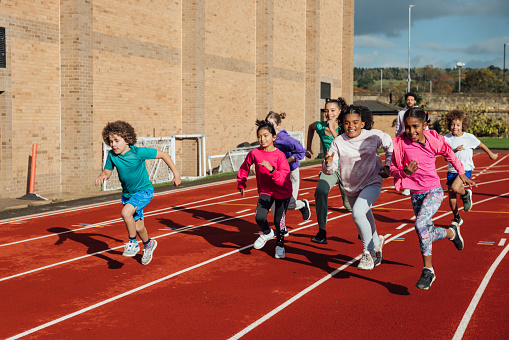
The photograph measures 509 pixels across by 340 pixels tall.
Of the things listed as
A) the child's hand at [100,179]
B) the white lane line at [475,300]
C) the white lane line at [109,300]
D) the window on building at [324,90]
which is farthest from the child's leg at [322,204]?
the window on building at [324,90]

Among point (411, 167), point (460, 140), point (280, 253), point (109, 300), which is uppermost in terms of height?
point (460, 140)

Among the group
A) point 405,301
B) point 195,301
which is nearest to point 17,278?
point 195,301

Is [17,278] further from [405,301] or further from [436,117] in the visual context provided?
[436,117]

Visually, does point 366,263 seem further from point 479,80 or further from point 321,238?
point 479,80

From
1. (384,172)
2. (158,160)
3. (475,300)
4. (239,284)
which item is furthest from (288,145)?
(158,160)

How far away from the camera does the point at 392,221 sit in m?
12.0

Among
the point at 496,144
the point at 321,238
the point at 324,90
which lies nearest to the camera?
the point at 321,238

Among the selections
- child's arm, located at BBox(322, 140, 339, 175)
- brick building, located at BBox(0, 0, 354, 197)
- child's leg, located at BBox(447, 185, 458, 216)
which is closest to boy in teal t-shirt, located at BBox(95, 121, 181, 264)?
child's arm, located at BBox(322, 140, 339, 175)

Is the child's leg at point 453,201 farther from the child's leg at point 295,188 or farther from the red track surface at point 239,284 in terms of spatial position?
the child's leg at point 295,188

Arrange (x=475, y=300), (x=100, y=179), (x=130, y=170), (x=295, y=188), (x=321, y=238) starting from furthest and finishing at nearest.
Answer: (x=295, y=188), (x=321, y=238), (x=130, y=170), (x=100, y=179), (x=475, y=300)

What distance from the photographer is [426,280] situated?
6898 millimetres

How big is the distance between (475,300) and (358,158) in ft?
7.38

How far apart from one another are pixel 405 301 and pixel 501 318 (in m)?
1.02

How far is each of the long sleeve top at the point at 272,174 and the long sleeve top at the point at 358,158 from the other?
3.03 feet
